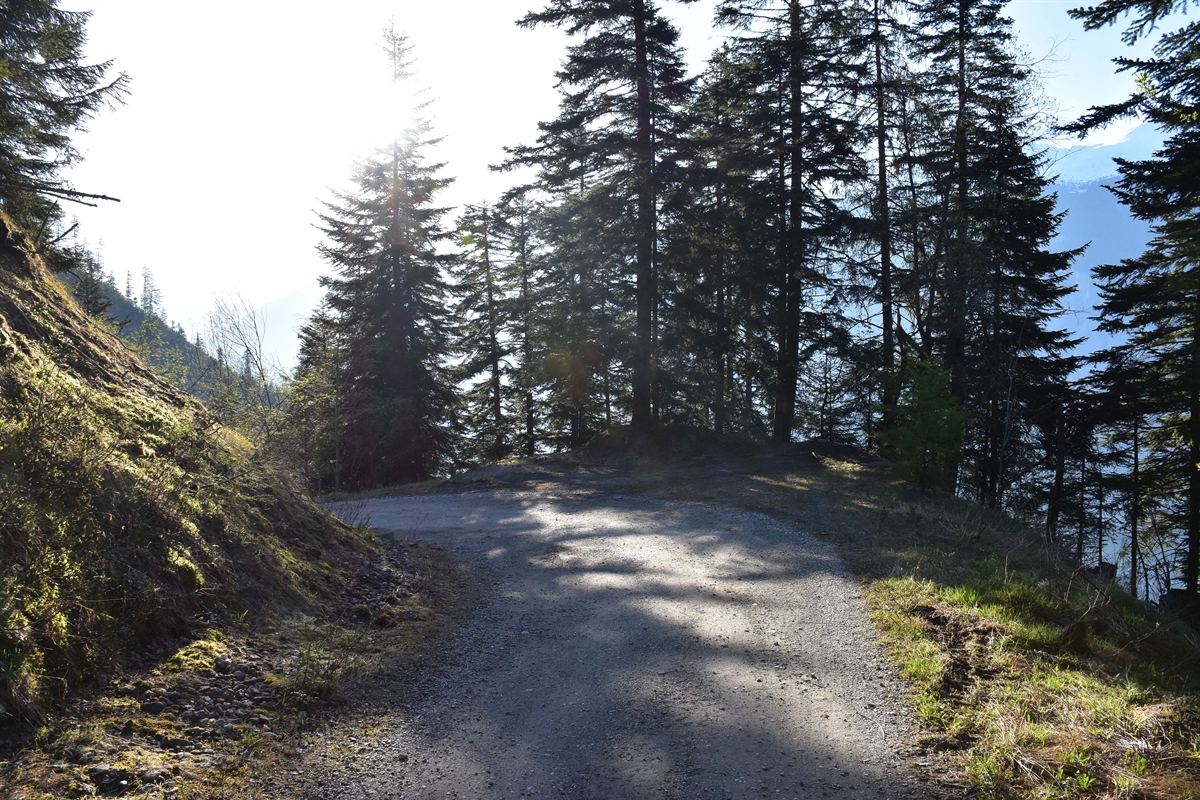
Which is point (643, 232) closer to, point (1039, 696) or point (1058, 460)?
point (1058, 460)

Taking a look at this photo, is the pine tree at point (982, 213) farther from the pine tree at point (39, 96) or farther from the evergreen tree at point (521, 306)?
the pine tree at point (39, 96)

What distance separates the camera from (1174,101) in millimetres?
7152

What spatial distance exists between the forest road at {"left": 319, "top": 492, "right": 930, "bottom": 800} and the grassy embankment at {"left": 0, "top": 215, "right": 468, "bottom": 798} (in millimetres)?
781

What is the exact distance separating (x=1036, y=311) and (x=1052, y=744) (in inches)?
817

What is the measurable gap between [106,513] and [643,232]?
697 inches

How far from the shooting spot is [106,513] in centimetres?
473

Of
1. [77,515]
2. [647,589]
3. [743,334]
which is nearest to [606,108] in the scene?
[743,334]

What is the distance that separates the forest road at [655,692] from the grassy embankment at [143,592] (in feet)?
2.56

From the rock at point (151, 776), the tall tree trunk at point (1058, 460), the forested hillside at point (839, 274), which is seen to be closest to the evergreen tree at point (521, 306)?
the forested hillside at point (839, 274)

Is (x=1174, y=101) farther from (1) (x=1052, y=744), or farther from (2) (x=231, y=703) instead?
(2) (x=231, y=703)

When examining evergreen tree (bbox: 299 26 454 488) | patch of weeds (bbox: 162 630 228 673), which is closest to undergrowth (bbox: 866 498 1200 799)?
patch of weeds (bbox: 162 630 228 673)

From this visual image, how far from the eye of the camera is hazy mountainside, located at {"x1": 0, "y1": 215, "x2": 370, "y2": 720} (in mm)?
3824

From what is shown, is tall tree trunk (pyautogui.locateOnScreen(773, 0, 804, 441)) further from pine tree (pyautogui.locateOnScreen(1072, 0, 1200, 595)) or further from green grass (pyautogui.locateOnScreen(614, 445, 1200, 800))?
green grass (pyautogui.locateOnScreen(614, 445, 1200, 800))

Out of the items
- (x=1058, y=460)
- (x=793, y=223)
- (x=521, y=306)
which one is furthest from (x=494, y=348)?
(x=1058, y=460)
